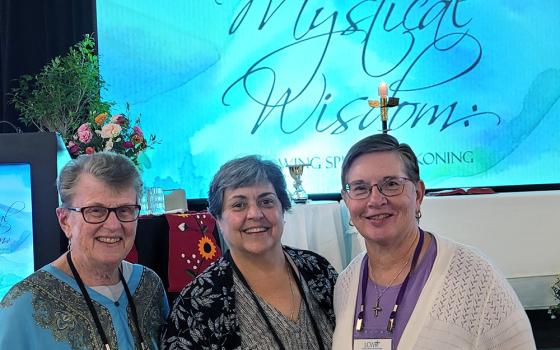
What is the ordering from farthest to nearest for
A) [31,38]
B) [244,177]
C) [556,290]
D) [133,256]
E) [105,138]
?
[31,38], [556,290], [105,138], [133,256], [244,177]

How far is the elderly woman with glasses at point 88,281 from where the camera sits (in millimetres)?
1489

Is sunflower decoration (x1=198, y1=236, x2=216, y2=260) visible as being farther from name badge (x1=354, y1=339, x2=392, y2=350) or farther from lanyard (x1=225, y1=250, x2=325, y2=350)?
name badge (x1=354, y1=339, x2=392, y2=350)

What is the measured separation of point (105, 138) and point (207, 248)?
84 cm

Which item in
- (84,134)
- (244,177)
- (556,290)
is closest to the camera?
(244,177)

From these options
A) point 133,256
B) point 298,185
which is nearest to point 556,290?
point 298,185

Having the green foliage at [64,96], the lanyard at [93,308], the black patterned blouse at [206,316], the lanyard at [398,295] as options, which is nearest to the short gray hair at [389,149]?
the lanyard at [398,295]

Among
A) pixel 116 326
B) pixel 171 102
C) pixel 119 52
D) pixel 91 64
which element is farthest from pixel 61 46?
pixel 116 326

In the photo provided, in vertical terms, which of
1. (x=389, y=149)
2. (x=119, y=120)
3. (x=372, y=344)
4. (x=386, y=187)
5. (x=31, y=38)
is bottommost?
(x=372, y=344)

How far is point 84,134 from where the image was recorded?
300 centimetres

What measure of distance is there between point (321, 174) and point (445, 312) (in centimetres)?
337

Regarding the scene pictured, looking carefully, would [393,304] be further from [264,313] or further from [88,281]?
[88,281]

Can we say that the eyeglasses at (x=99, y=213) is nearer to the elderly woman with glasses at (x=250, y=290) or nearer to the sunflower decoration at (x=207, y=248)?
the elderly woman with glasses at (x=250, y=290)

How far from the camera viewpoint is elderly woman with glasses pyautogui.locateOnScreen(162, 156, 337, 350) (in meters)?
1.67

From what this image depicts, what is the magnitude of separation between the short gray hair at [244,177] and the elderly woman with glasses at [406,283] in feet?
0.74
